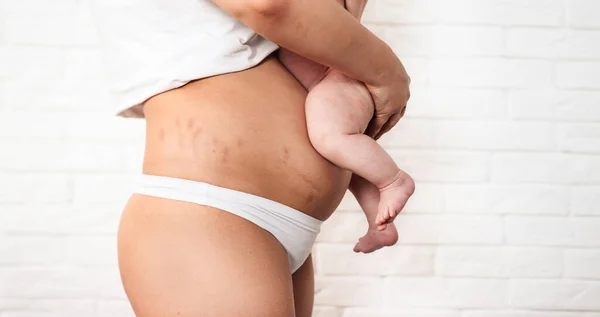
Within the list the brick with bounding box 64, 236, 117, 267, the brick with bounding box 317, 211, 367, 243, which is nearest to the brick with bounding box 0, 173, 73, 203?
the brick with bounding box 64, 236, 117, 267

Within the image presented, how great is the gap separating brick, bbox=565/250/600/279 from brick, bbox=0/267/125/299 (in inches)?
45.4

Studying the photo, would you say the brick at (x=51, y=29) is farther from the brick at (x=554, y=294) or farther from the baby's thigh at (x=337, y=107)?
the brick at (x=554, y=294)

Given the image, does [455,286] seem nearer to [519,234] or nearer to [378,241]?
[519,234]

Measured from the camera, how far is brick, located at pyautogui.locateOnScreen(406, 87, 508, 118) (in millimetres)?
1497

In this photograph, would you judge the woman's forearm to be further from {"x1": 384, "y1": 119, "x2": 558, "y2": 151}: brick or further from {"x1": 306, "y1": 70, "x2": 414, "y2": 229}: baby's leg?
{"x1": 384, "y1": 119, "x2": 558, "y2": 151}: brick

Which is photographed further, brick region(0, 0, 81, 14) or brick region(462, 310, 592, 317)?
brick region(462, 310, 592, 317)

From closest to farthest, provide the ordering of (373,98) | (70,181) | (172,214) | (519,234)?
(172,214)
(373,98)
(70,181)
(519,234)

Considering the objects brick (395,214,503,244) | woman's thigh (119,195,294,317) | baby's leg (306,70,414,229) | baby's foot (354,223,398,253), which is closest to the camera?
woman's thigh (119,195,294,317)

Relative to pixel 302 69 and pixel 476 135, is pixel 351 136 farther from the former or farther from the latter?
pixel 476 135

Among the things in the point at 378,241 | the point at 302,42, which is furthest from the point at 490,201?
the point at 302,42

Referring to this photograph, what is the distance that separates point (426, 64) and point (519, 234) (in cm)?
51

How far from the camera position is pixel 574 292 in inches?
61.2

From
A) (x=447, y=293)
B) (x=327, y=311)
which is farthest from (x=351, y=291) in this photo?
(x=447, y=293)

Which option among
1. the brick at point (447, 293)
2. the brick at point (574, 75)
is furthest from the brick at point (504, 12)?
the brick at point (447, 293)
